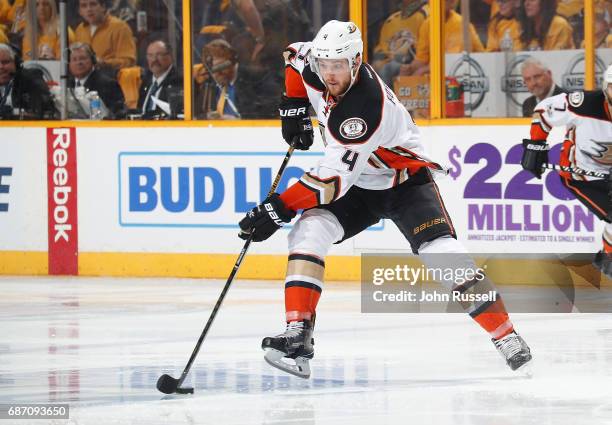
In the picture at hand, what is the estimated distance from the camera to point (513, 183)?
7730 mm

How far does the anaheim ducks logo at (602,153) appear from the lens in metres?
7.36

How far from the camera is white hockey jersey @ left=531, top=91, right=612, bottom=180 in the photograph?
7.29 meters

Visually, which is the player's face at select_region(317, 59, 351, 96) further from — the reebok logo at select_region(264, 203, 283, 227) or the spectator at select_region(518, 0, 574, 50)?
the spectator at select_region(518, 0, 574, 50)

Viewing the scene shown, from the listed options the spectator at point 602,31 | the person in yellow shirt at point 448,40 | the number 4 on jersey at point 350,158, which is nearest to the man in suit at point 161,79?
the person in yellow shirt at point 448,40

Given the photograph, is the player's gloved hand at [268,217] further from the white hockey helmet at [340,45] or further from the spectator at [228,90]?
the spectator at [228,90]

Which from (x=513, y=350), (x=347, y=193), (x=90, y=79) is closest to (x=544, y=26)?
(x=90, y=79)

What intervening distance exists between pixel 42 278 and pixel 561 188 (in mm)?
3180

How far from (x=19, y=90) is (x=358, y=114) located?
4.46 meters

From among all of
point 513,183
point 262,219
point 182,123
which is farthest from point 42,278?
point 262,219

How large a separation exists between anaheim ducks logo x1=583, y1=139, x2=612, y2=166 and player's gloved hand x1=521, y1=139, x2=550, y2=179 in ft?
0.82

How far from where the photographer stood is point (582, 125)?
24.1 feet

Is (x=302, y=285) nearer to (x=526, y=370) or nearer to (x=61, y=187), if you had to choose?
(x=526, y=370)

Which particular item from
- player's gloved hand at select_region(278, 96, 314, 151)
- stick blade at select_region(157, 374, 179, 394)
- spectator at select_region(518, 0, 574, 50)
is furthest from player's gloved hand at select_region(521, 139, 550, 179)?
stick blade at select_region(157, 374, 179, 394)

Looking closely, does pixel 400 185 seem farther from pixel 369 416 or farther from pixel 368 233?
pixel 368 233
